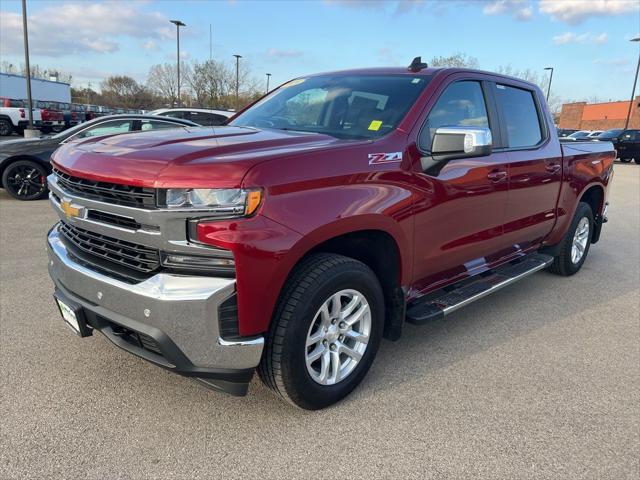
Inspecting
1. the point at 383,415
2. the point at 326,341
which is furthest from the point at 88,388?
the point at 383,415

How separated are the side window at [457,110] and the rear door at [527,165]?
292 mm

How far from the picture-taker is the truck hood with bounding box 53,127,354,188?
2.24 metres

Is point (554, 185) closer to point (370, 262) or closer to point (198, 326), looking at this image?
point (370, 262)

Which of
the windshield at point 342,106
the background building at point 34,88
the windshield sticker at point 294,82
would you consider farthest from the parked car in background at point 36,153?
the background building at point 34,88

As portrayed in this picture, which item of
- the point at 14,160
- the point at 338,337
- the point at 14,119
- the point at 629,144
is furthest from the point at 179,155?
the point at 629,144

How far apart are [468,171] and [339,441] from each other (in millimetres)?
1955

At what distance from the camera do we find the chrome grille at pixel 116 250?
2365mm

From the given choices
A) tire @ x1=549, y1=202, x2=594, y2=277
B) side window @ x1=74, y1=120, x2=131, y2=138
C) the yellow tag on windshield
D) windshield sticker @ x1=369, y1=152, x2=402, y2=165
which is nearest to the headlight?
windshield sticker @ x1=369, y1=152, x2=402, y2=165

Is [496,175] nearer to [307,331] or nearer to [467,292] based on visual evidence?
[467,292]

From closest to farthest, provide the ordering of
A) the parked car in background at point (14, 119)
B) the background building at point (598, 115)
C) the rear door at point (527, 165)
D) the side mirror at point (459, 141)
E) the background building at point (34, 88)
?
the side mirror at point (459, 141), the rear door at point (527, 165), the parked car in background at point (14, 119), the background building at point (34, 88), the background building at point (598, 115)

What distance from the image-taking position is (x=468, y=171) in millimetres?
3453

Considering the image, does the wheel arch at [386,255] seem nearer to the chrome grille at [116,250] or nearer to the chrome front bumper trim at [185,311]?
the chrome front bumper trim at [185,311]

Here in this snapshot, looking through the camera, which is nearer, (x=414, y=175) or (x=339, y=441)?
(x=339, y=441)

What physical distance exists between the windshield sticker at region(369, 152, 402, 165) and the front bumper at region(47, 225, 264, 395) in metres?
1.08
